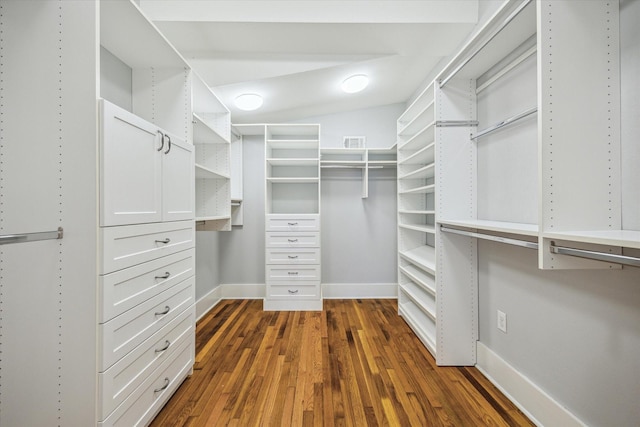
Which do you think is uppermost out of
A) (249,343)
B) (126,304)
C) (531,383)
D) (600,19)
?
(600,19)

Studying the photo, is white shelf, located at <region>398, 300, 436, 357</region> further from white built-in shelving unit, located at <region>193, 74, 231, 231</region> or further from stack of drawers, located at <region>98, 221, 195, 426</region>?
white built-in shelving unit, located at <region>193, 74, 231, 231</region>

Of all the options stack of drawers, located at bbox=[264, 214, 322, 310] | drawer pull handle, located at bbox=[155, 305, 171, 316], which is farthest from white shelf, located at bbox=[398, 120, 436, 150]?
drawer pull handle, located at bbox=[155, 305, 171, 316]

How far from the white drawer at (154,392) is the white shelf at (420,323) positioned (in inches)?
67.7

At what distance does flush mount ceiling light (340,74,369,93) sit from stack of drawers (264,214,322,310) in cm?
136

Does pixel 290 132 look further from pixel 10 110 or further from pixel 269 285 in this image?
pixel 10 110

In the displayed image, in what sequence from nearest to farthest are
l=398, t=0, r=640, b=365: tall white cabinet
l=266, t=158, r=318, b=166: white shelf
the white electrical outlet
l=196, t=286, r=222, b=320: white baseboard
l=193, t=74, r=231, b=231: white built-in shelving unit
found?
l=398, t=0, r=640, b=365: tall white cabinet → the white electrical outlet → l=193, t=74, r=231, b=231: white built-in shelving unit → l=196, t=286, r=222, b=320: white baseboard → l=266, t=158, r=318, b=166: white shelf

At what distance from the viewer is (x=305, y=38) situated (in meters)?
2.07

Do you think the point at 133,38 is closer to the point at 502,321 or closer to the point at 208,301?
the point at 208,301

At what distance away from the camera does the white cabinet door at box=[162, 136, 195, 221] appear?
152cm

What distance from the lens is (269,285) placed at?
3.10 metres

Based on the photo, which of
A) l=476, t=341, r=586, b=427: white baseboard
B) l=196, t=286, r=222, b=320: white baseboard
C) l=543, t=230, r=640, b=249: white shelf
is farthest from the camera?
l=196, t=286, r=222, b=320: white baseboard

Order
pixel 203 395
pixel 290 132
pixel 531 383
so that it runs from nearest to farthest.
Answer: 1. pixel 531 383
2. pixel 203 395
3. pixel 290 132

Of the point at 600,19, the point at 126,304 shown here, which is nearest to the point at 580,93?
the point at 600,19

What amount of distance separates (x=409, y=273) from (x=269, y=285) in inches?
59.4
